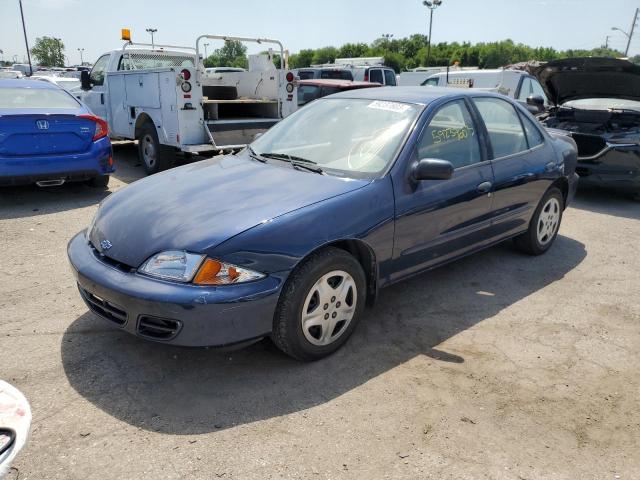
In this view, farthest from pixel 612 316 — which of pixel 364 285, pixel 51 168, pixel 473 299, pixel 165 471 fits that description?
pixel 51 168

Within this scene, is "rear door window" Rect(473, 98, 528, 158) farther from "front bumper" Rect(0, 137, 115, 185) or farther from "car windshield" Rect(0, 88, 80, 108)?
"car windshield" Rect(0, 88, 80, 108)

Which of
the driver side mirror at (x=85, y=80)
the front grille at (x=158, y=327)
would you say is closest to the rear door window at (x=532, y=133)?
the front grille at (x=158, y=327)

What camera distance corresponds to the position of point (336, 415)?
2.71 meters

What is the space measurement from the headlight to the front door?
4.51ft

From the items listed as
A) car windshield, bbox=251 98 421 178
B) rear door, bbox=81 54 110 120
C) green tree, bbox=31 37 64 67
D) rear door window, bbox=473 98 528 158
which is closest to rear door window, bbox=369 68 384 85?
rear door, bbox=81 54 110 120

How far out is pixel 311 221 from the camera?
9.74ft

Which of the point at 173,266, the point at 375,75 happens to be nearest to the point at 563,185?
the point at 173,266

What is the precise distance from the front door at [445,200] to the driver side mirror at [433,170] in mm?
97

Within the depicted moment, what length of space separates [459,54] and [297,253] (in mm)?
68219

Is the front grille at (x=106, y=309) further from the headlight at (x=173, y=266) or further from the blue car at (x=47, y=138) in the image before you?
the blue car at (x=47, y=138)

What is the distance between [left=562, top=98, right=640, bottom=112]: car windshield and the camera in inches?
294

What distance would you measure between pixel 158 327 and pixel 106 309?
0.41 m

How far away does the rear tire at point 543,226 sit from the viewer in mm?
4973

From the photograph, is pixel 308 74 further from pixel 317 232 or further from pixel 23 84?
pixel 317 232
